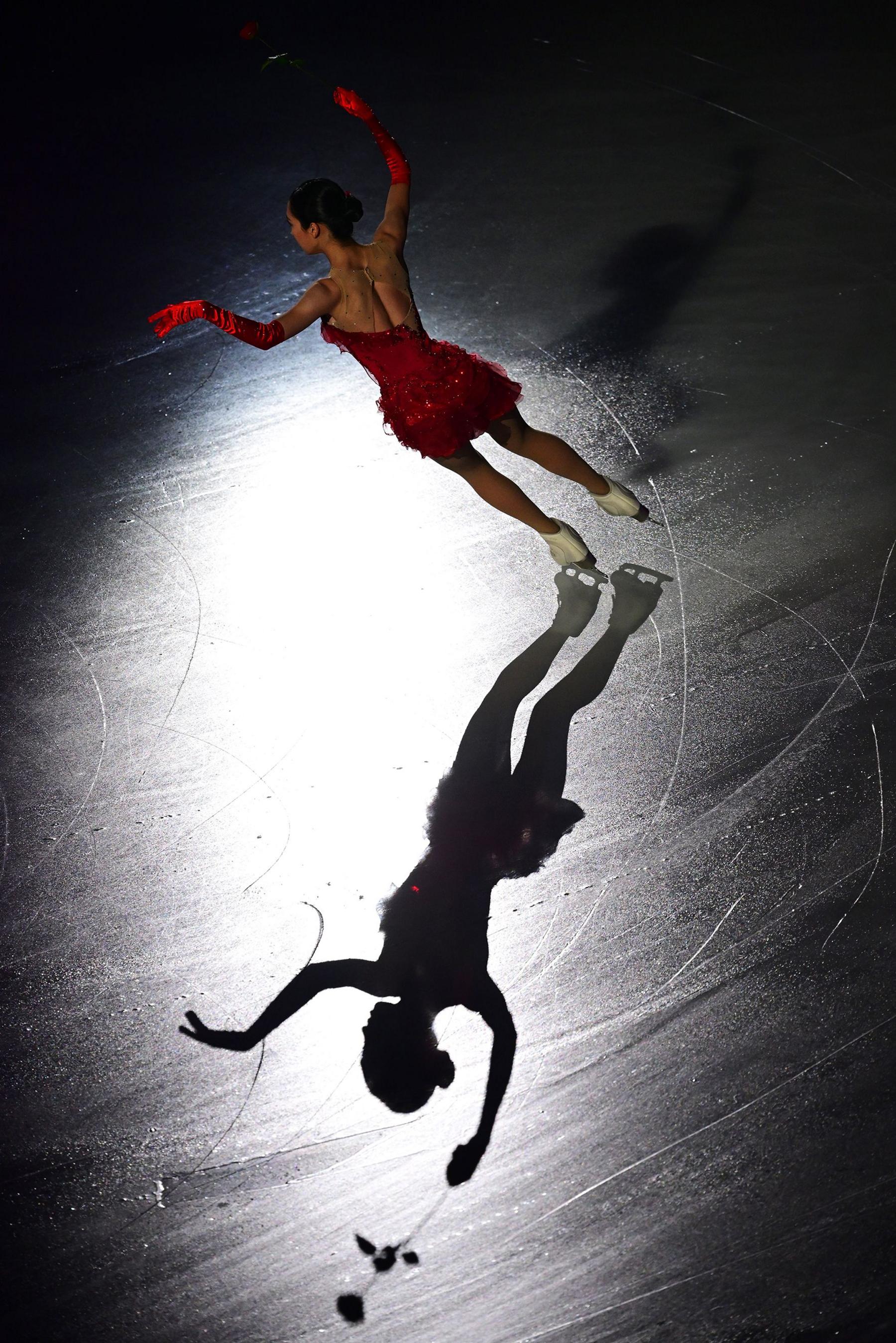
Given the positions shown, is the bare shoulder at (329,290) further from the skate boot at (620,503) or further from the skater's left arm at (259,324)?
the skate boot at (620,503)

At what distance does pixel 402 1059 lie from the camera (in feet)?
7.52

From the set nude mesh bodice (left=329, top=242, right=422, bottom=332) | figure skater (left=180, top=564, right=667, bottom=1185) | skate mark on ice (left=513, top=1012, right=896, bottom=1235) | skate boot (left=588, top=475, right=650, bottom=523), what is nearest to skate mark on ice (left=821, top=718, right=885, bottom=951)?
skate mark on ice (left=513, top=1012, right=896, bottom=1235)

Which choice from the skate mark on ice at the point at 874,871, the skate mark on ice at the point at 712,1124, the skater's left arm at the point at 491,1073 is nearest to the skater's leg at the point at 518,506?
the skate mark on ice at the point at 874,871

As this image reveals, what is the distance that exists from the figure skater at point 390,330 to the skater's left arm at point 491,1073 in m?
1.42

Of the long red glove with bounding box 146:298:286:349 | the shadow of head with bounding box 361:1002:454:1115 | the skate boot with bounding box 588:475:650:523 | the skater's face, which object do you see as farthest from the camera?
the skate boot with bounding box 588:475:650:523

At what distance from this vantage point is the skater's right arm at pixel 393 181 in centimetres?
294

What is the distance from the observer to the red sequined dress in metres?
2.84

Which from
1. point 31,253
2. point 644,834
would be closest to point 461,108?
point 31,253

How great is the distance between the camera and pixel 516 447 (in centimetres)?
322

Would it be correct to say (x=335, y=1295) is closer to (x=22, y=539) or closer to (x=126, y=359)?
(x=22, y=539)

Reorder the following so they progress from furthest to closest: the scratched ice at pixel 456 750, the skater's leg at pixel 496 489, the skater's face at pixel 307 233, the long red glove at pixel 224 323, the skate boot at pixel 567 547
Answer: the skate boot at pixel 567 547
the skater's leg at pixel 496 489
the skater's face at pixel 307 233
the long red glove at pixel 224 323
the scratched ice at pixel 456 750

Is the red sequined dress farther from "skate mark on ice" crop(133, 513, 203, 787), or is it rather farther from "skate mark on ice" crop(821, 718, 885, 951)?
"skate mark on ice" crop(821, 718, 885, 951)

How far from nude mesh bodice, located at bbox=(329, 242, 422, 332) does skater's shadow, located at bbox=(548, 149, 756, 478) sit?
3.43ft

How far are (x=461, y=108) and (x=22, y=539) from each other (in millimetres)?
3356
